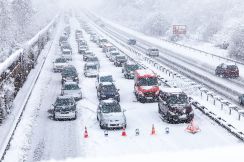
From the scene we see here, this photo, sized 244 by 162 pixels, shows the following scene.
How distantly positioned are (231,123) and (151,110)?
6300mm

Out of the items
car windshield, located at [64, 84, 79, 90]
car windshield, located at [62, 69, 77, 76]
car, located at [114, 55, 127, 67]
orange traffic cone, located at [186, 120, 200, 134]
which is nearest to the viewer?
orange traffic cone, located at [186, 120, 200, 134]

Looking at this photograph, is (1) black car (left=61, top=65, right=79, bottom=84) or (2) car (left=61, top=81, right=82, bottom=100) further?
(1) black car (left=61, top=65, right=79, bottom=84)

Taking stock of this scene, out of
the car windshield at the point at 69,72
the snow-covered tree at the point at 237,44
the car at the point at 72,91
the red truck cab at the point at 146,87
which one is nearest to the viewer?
the red truck cab at the point at 146,87

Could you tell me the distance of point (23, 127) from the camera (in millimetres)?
24391

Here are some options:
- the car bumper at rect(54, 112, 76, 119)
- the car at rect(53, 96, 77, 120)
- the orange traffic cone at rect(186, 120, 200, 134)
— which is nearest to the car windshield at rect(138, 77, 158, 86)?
the car at rect(53, 96, 77, 120)

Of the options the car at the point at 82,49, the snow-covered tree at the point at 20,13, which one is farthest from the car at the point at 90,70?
the snow-covered tree at the point at 20,13

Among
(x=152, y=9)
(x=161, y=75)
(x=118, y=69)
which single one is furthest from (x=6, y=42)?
(x=152, y=9)

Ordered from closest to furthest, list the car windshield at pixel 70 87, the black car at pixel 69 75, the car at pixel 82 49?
the car windshield at pixel 70 87
the black car at pixel 69 75
the car at pixel 82 49

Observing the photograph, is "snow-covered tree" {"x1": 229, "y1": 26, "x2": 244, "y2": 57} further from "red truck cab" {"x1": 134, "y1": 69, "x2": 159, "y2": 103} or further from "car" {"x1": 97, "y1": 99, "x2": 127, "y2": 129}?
"car" {"x1": 97, "y1": 99, "x2": 127, "y2": 129}

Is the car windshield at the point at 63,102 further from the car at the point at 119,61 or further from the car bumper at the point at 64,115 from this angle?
the car at the point at 119,61

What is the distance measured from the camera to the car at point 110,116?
2365 cm

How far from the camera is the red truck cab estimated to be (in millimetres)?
30642

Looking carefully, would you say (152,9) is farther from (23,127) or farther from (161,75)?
(23,127)

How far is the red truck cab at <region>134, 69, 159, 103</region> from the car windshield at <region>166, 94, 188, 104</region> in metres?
4.88
